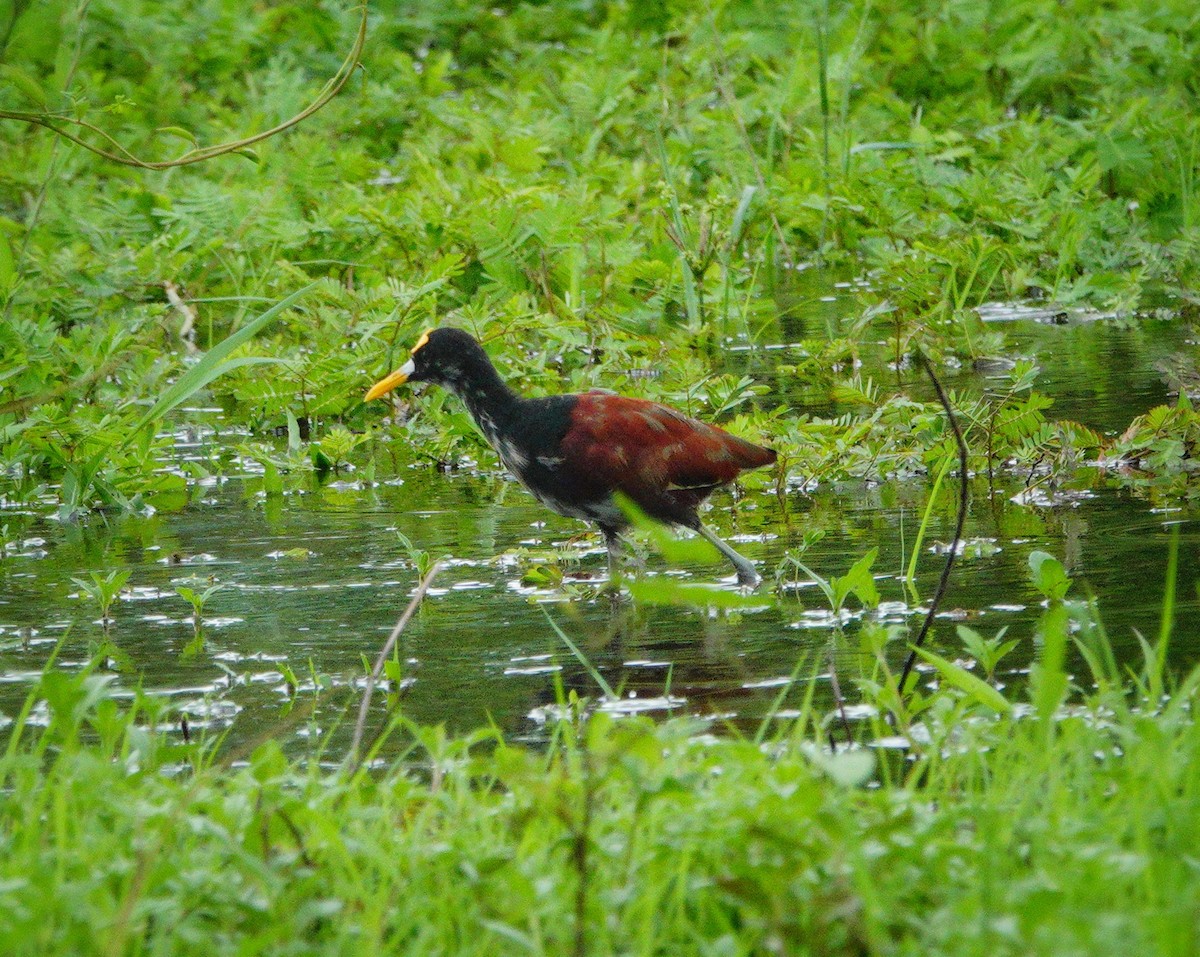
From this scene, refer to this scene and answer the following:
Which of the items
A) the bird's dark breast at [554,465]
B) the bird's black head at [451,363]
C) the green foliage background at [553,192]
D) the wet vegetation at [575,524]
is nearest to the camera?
the wet vegetation at [575,524]

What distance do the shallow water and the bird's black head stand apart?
1.90 feet

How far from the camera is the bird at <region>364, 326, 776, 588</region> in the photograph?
21.3 feet

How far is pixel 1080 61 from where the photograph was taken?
13844mm

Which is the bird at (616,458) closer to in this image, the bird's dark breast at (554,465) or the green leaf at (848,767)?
the bird's dark breast at (554,465)

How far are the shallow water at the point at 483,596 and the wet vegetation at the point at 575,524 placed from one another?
29 mm

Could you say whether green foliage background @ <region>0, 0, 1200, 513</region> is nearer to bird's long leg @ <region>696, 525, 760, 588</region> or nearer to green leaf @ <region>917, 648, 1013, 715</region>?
bird's long leg @ <region>696, 525, 760, 588</region>

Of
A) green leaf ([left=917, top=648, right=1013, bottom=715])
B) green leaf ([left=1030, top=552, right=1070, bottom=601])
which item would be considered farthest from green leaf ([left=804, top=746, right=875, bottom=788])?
green leaf ([left=1030, top=552, right=1070, bottom=601])

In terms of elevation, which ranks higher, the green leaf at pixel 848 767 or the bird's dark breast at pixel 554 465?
the bird's dark breast at pixel 554 465

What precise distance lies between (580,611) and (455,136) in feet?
26.1

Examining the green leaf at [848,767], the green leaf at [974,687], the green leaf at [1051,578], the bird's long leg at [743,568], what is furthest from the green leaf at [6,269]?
the green leaf at [848,767]

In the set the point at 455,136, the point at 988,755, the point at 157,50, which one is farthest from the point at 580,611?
the point at 157,50

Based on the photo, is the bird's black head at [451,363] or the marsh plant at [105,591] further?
the bird's black head at [451,363]

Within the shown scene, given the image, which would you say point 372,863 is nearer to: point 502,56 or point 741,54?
point 741,54

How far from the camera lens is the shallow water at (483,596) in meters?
5.32
